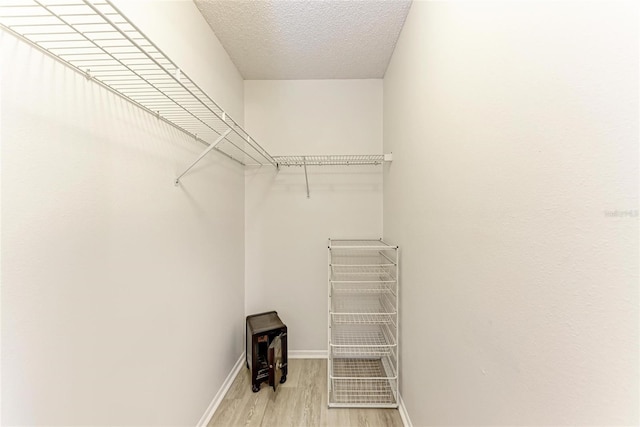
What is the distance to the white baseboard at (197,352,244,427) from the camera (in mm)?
1537

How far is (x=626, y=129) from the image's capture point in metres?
0.41

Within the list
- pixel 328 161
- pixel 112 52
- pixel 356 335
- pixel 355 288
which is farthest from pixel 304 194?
pixel 112 52

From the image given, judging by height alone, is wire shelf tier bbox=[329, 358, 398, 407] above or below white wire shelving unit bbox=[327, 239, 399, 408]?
below

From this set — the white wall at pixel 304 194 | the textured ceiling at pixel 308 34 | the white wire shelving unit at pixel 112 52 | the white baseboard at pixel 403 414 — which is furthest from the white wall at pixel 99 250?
the white baseboard at pixel 403 414

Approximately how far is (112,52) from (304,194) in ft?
5.14

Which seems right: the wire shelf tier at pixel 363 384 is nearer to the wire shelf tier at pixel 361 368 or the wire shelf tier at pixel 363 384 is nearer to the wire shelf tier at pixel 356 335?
the wire shelf tier at pixel 361 368

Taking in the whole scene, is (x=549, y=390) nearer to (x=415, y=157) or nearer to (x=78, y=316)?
(x=415, y=157)

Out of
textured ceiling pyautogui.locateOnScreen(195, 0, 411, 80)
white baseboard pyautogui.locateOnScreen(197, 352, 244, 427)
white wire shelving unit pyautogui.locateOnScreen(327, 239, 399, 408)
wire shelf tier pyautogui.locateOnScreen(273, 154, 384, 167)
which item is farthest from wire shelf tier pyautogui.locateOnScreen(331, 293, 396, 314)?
textured ceiling pyautogui.locateOnScreen(195, 0, 411, 80)

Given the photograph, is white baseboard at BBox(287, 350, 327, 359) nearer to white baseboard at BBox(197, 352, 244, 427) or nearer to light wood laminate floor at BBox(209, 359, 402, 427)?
light wood laminate floor at BBox(209, 359, 402, 427)

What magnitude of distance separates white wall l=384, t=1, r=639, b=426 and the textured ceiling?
557 mm

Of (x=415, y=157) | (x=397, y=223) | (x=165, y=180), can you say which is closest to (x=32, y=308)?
(x=165, y=180)

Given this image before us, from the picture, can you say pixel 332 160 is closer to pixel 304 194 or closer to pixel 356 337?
pixel 304 194

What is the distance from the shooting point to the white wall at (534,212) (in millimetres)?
423

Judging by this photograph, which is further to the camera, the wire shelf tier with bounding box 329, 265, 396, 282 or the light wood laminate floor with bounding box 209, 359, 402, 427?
the wire shelf tier with bounding box 329, 265, 396, 282
